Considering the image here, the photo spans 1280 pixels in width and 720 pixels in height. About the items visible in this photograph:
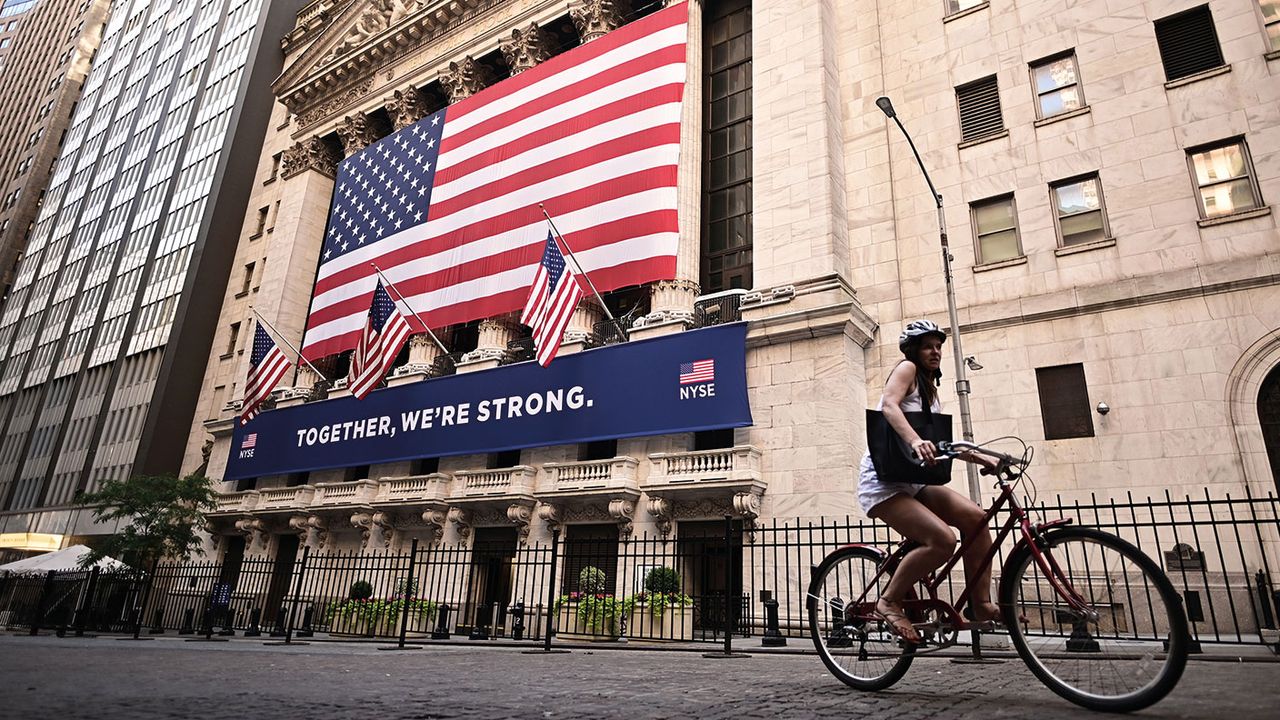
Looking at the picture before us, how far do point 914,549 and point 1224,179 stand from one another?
59.5 feet

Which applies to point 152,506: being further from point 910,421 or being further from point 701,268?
point 910,421

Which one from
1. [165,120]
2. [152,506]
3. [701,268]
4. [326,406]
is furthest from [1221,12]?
[165,120]

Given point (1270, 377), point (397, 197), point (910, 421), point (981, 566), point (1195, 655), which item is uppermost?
point (397, 197)

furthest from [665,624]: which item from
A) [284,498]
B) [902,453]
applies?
[284,498]

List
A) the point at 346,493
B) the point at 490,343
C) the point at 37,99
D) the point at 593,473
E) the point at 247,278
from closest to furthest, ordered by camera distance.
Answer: the point at 593,473, the point at 490,343, the point at 346,493, the point at 247,278, the point at 37,99

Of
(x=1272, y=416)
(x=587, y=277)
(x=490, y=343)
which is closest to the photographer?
(x=1272, y=416)

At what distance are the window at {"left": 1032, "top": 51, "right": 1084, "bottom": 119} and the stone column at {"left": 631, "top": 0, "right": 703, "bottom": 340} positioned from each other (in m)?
10.7

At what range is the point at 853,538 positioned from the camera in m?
19.3

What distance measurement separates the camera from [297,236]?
38875mm

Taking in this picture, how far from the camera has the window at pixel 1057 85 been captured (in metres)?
19.5

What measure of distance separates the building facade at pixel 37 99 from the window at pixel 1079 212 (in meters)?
83.3

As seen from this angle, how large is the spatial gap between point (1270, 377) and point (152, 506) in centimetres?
3691

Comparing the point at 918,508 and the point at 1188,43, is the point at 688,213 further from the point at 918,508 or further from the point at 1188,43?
the point at 918,508

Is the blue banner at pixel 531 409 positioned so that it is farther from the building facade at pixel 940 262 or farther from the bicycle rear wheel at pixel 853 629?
the bicycle rear wheel at pixel 853 629
